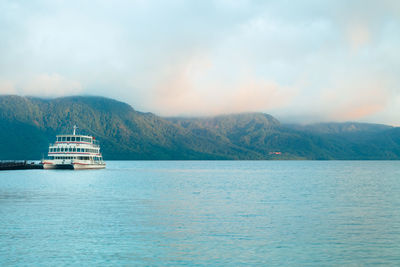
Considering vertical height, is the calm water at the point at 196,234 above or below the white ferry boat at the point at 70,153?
below

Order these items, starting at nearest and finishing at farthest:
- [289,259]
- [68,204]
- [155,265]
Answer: [155,265] → [289,259] → [68,204]

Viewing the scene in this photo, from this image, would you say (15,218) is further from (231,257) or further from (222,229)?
(231,257)

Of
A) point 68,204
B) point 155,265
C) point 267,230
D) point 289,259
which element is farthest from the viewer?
point 68,204

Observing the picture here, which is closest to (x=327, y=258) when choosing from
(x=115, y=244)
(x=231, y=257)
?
(x=231, y=257)

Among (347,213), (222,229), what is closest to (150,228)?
(222,229)

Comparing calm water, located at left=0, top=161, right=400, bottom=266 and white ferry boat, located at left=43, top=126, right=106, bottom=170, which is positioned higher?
white ferry boat, located at left=43, top=126, right=106, bottom=170

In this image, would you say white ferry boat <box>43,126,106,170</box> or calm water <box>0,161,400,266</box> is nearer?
calm water <box>0,161,400,266</box>

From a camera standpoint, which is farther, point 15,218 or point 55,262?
point 15,218

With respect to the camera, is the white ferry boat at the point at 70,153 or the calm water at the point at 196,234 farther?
the white ferry boat at the point at 70,153

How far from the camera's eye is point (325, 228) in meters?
39.2

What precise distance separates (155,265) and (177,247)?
4975 mm

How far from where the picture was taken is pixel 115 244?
104ft

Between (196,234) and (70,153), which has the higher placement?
(70,153)

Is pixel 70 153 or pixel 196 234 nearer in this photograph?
pixel 196 234
